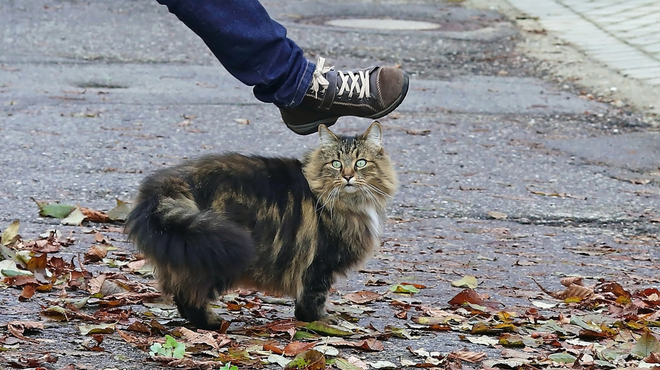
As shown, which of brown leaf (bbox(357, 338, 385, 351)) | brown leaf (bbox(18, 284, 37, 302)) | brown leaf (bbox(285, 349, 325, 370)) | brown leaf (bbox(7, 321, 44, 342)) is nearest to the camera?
brown leaf (bbox(285, 349, 325, 370))

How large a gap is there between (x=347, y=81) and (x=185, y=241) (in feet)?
4.54

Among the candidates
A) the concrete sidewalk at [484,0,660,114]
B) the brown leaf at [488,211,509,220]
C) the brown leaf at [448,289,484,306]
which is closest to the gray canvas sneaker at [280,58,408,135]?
the brown leaf at [448,289,484,306]

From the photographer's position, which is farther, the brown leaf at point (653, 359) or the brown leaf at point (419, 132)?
the brown leaf at point (419, 132)

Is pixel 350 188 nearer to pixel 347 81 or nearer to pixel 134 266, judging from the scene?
pixel 347 81

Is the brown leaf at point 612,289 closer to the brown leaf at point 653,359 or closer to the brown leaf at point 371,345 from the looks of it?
the brown leaf at point 653,359

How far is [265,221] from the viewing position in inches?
160

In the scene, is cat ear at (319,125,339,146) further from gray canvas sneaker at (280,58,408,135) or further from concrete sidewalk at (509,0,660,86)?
concrete sidewalk at (509,0,660,86)

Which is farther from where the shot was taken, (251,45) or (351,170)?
(351,170)

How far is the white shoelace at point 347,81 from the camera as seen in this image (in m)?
4.53

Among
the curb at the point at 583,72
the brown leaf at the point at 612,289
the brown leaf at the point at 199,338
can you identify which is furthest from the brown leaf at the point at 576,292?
the curb at the point at 583,72

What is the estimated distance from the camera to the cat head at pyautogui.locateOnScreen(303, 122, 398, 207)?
4.34 m

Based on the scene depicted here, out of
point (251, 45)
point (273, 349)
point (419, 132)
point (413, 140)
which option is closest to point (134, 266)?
point (251, 45)

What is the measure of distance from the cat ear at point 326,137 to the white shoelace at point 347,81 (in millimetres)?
162

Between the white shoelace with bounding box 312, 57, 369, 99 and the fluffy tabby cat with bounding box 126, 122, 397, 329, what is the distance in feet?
0.65
